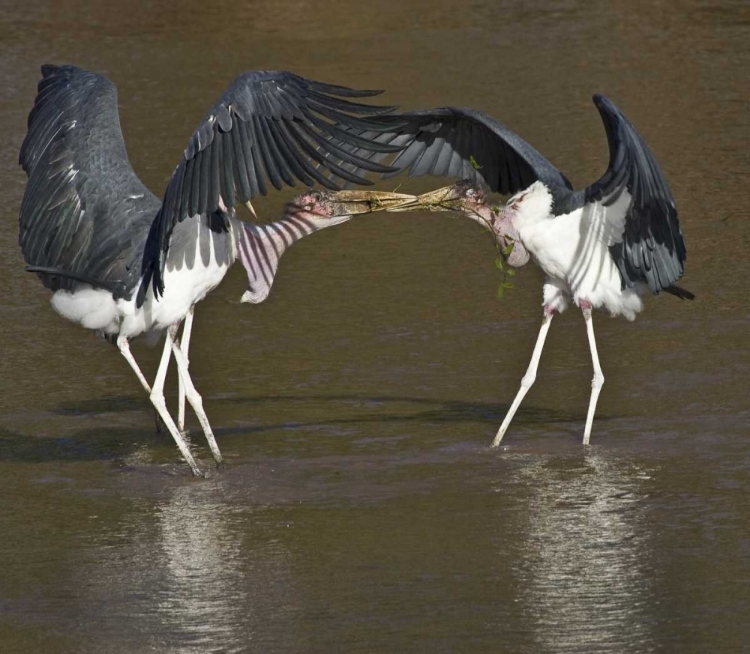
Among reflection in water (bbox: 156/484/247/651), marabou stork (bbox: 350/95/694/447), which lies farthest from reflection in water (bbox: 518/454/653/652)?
reflection in water (bbox: 156/484/247/651)

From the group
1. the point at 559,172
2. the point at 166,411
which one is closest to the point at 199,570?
the point at 166,411

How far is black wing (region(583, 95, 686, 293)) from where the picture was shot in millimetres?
6078

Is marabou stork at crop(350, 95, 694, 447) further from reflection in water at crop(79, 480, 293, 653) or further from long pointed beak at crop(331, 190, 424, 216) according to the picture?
reflection in water at crop(79, 480, 293, 653)

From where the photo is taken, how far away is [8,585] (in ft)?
17.4

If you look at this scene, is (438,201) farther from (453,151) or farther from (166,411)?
(166,411)

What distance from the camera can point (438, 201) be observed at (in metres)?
6.59

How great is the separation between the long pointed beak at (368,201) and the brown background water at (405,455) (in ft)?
3.21

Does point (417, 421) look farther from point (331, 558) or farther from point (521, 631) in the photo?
point (521, 631)

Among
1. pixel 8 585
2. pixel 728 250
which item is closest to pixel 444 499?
pixel 8 585

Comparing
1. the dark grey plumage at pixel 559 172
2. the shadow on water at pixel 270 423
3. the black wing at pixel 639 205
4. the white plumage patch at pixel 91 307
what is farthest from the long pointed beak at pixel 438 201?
the white plumage patch at pixel 91 307

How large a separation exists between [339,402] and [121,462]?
1.12 meters

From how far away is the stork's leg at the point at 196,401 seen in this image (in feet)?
21.2

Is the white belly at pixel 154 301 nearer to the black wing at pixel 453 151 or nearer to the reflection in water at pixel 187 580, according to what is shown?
the reflection in water at pixel 187 580

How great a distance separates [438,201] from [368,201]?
290 mm
